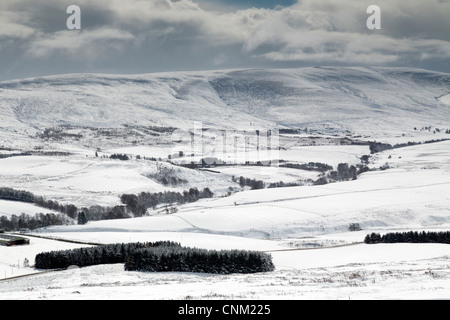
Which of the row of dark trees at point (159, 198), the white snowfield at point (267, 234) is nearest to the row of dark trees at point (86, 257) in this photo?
the white snowfield at point (267, 234)

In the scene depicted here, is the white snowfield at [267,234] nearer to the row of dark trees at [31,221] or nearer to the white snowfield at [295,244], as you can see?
the white snowfield at [295,244]

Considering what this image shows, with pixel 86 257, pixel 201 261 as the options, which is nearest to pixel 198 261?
pixel 201 261

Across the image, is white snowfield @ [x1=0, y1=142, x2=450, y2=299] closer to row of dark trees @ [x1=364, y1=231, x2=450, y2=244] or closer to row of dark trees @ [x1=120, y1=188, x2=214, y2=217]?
row of dark trees @ [x1=364, y1=231, x2=450, y2=244]

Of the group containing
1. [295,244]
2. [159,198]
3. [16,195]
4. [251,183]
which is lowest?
[295,244]

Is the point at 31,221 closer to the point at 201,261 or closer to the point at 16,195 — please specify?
the point at 16,195
